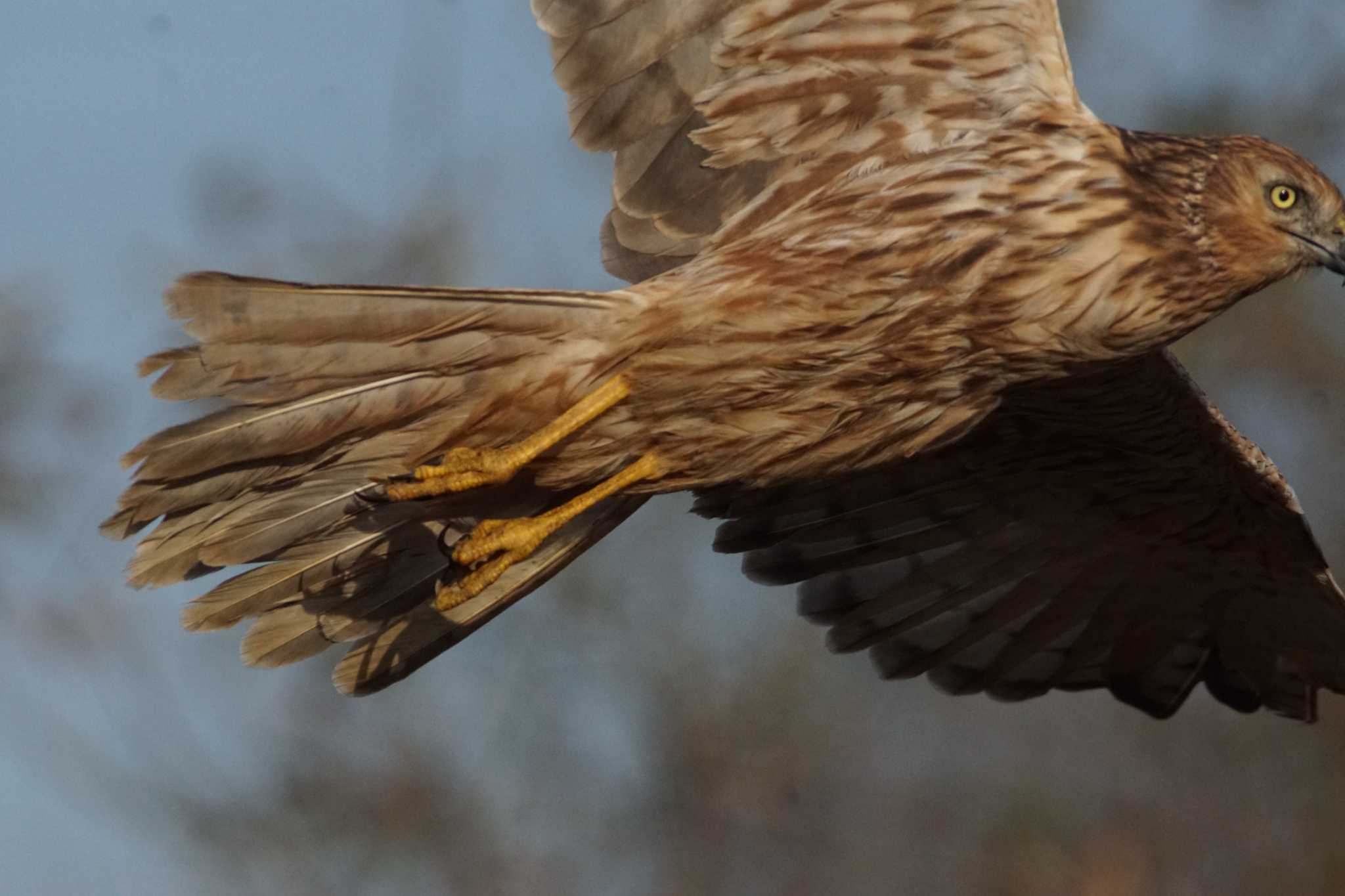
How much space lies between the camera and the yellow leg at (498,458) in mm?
5844

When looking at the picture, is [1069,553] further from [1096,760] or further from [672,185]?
[1096,760]

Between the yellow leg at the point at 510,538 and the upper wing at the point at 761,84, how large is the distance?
88 centimetres

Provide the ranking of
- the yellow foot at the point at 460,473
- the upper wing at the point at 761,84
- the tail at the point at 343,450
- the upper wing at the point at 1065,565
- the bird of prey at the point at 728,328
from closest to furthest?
the tail at the point at 343,450 < the bird of prey at the point at 728,328 < the yellow foot at the point at 460,473 < the upper wing at the point at 761,84 < the upper wing at the point at 1065,565

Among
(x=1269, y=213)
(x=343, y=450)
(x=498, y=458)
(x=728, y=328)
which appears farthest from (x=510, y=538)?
(x=1269, y=213)

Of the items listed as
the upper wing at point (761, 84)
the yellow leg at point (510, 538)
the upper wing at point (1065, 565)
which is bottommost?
the upper wing at point (1065, 565)

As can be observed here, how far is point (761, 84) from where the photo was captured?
630 cm

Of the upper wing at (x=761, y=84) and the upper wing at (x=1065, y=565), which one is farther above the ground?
the upper wing at (x=761, y=84)

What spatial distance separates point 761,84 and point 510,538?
1622 mm

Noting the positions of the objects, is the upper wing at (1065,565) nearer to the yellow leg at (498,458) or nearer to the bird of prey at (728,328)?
the bird of prey at (728,328)

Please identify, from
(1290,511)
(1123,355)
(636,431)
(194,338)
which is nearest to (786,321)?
(636,431)

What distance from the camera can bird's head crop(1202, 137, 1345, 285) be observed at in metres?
5.74

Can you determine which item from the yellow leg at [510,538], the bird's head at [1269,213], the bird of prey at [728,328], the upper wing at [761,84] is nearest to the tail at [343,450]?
the bird of prey at [728,328]

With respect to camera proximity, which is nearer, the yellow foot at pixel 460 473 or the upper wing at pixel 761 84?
the yellow foot at pixel 460 473

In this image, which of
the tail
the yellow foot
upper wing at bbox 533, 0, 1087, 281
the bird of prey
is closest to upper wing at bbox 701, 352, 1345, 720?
the bird of prey
